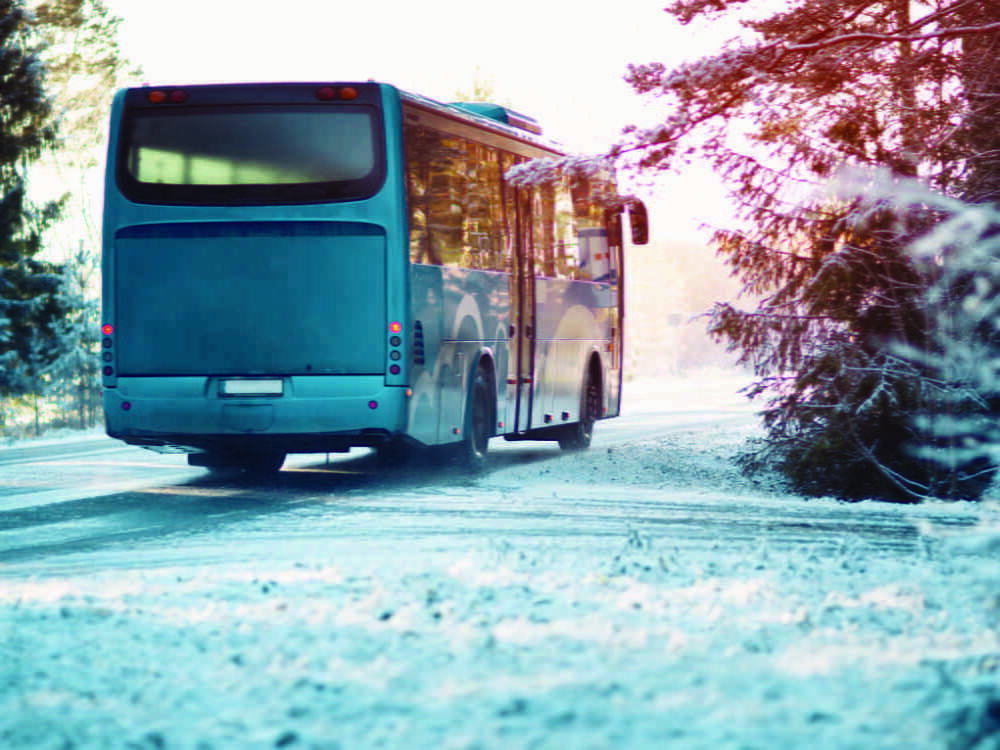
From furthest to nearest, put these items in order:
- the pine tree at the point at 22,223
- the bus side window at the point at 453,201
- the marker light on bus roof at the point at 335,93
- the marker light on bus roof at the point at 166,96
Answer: the pine tree at the point at 22,223, the bus side window at the point at 453,201, the marker light on bus roof at the point at 166,96, the marker light on bus roof at the point at 335,93

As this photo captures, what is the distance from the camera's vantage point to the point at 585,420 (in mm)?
19609

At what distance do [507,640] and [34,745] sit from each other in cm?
191

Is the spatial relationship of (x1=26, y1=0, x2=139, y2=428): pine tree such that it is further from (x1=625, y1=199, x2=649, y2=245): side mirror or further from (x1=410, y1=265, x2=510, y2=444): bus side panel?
(x1=410, y1=265, x2=510, y2=444): bus side panel

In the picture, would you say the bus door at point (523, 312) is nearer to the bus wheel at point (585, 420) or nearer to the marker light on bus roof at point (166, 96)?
the bus wheel at point (585, 420)

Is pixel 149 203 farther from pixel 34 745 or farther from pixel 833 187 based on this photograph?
pixel 34 745

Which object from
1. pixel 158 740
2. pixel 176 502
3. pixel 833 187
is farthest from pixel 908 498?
pixel 158 740

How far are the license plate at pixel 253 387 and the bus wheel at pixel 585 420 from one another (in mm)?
6967

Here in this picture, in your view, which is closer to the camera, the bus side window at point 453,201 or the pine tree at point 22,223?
the bus side window at point 453,201

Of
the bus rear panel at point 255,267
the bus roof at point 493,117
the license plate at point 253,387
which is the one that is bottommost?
the license plate at point 253,387

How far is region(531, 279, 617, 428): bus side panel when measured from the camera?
1725 cm

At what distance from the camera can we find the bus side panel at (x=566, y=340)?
17250 millimetres

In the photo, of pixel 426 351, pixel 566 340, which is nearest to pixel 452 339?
pixel 426 351

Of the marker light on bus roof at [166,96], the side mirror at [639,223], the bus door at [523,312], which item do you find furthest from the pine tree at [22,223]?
the marker light on bus roof at [166,96]

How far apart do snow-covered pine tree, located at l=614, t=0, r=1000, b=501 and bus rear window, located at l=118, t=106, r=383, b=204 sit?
2530mm
